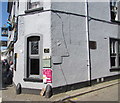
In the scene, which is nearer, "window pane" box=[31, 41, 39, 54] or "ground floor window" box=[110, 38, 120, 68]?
"window pane" box=[31, 41, 39, 54]

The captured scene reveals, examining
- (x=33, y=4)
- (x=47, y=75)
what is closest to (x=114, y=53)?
(x=47, y=75)

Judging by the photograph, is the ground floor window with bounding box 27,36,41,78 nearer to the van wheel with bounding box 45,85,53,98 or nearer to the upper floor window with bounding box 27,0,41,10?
the van wheel with bounding box 45,85,53,98

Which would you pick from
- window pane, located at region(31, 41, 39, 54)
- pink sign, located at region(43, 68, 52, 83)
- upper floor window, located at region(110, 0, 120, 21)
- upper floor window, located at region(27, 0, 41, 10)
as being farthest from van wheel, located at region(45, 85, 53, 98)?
upper floor window, located at region(110, 0, 120, 21)

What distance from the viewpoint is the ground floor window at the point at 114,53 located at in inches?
344

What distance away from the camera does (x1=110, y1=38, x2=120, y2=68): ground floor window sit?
8.73 m

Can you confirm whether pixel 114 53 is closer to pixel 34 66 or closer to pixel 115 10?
pixel 115 10

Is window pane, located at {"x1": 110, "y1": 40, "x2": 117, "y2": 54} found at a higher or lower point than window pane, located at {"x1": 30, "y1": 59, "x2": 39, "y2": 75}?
higher

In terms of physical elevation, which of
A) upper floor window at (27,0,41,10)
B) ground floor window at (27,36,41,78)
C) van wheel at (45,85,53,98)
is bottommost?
van wheel at (45,85,53,98)

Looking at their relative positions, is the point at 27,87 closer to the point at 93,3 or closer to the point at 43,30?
the point at 43,30

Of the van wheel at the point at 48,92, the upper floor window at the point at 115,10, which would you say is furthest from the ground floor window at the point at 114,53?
the van wheel at the point at 48,92

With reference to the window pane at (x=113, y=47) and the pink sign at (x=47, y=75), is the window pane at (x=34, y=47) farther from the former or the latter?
the window pane at (x=113, y=47)

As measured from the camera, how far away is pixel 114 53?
8797 millimetres

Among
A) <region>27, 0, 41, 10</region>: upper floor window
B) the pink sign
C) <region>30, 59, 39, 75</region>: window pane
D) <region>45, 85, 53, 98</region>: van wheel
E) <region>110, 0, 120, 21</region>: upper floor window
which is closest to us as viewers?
<region>45, 85, 53, 98</region>: van wheel

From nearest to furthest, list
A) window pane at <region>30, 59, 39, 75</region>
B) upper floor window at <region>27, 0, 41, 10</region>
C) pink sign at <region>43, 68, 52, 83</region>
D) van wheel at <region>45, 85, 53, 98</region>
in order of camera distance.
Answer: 1. van wheel at <region>45, 85, 53, 98</region>
2. pink sign at <region>43, 68, 52, 83</region>
3. window pane at <region>30, 59, 39, 75</region>
4. upper floor window at <region>27, 0, 41, 10</region>
